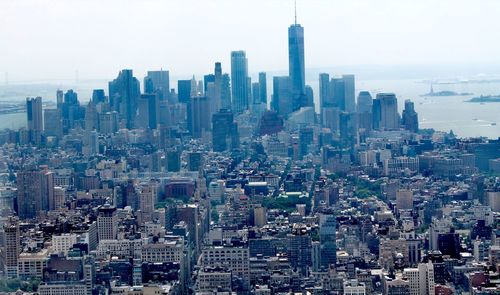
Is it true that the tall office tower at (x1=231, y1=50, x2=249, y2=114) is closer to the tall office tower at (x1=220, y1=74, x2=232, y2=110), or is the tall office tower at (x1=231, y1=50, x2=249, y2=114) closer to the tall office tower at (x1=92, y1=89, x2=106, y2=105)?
the tall office tower at (x1=220, y1=74, x2=232, y2=110)

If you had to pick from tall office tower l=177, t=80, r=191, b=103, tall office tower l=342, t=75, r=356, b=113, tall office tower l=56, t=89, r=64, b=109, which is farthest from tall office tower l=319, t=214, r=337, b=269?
tall office tower l=342, t=75, r=356, b=113

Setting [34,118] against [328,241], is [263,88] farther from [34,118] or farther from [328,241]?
[328,241]

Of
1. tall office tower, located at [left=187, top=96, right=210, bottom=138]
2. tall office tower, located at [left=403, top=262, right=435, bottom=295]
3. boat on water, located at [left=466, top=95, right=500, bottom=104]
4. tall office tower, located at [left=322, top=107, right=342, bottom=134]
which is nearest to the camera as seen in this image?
tall office tower, located at [left=403, top=262, right=435, bottom=295]

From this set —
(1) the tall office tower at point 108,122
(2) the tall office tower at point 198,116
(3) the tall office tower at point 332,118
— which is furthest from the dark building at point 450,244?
(3) the tall office tower at point 332,118

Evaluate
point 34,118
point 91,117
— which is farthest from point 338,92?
point 34,118

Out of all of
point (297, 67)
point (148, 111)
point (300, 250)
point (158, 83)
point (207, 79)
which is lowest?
point (300, 250)

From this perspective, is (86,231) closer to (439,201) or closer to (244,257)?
(244,257)

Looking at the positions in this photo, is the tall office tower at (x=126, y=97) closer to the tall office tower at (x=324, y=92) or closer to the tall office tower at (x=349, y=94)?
the tall office tower at (x=324, y=92)
